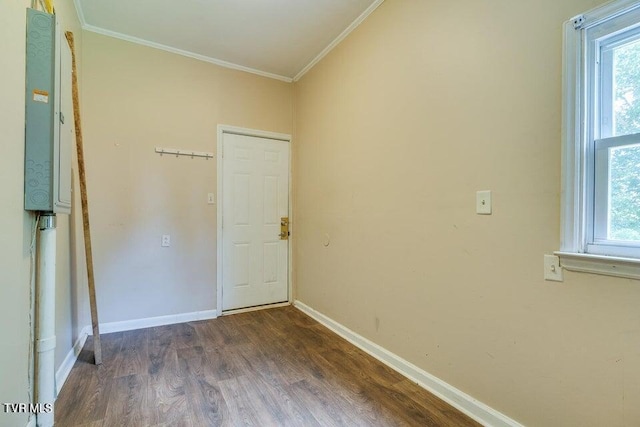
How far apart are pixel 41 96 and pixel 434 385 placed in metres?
2.75

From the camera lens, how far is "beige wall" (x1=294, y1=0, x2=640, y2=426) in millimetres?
1301

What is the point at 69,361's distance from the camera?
7.13 ft

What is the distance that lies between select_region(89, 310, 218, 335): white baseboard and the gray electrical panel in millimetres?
1811

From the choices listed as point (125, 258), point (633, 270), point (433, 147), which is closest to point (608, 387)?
point (633, 270)

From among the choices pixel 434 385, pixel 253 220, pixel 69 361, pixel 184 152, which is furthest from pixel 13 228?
pixel 434 385

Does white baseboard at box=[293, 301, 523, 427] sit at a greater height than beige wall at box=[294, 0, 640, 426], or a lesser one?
lesser

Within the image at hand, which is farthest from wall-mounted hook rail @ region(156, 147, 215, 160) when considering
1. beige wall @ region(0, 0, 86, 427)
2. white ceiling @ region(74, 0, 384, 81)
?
beige wall @ region(0, 0, 86, 427)

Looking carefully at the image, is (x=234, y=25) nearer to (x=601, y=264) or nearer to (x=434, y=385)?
(x=601, y=264)

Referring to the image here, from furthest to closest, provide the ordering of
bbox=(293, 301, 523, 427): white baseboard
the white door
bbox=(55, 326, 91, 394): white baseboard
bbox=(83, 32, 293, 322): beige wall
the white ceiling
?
the white door → bbox=(83, 32, 293, 322): beige wall → the white ceiling → bbox=(55, 326, 91, 394): white baseboard → bbox=(293, 301, 523, 427): white baseboard

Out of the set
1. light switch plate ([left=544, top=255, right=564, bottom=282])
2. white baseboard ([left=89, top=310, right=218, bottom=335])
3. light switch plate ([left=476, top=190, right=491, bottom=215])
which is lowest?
white baseboard ([left=89, top=310, right=218, bottom=335])

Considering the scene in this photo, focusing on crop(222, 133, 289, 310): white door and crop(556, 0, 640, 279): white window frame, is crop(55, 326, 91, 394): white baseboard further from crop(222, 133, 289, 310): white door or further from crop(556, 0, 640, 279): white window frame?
crop(556, 0, 640, 279): white window frame

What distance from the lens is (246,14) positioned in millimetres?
2543

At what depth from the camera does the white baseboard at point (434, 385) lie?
1.60 metres

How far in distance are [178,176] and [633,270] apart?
3406 mm
